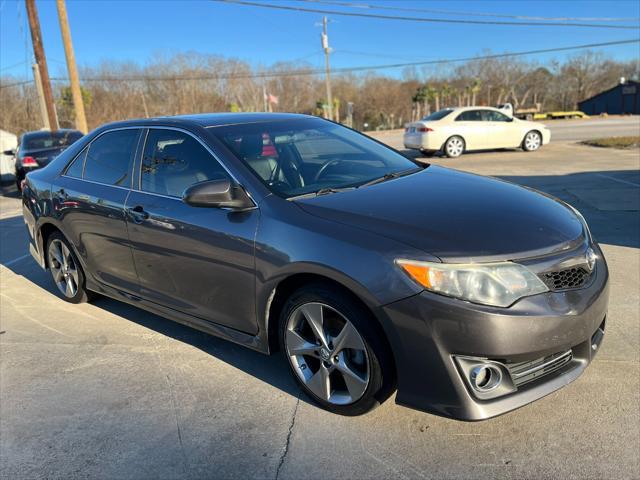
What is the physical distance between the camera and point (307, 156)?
368cm

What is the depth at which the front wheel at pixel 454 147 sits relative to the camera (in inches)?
627

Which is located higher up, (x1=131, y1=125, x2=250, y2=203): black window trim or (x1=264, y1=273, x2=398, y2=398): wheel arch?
(x1=131, y1=125, x2=250, y2=203): black window trim

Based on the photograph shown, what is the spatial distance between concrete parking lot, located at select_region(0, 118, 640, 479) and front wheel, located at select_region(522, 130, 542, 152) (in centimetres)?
1316

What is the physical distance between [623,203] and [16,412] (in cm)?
800

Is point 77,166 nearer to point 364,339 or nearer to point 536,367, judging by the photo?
point 364,339

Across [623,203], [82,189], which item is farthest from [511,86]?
[82,189]

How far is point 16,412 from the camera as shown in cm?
314

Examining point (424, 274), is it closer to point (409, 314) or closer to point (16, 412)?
A: point (409, 314)

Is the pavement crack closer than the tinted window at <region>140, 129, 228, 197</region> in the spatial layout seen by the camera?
Yes

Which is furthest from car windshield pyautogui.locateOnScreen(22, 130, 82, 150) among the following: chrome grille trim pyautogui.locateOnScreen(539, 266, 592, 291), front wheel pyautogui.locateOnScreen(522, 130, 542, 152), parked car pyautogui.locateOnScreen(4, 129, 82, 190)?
chrome grille trim pyautogui.locateOnScreen(539, 266, 592, 291)

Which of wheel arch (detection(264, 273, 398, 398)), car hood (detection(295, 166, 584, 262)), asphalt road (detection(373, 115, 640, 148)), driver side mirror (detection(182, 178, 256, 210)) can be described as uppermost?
driver side mirror (detection(182, 178, 256, 210))

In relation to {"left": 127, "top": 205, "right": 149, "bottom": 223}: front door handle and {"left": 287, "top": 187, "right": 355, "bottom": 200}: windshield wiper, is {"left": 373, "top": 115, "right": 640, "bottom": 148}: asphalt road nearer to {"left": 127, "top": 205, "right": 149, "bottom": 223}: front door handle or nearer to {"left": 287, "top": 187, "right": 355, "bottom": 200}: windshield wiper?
{"left": 287, "top": 187, "right": 355, "bottom": 200}: windshield wiper

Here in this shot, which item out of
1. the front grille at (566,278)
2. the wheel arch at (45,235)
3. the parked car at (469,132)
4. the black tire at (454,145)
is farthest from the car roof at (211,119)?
the black tire at (454,145)

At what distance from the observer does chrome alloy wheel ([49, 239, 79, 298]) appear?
4.74 m
